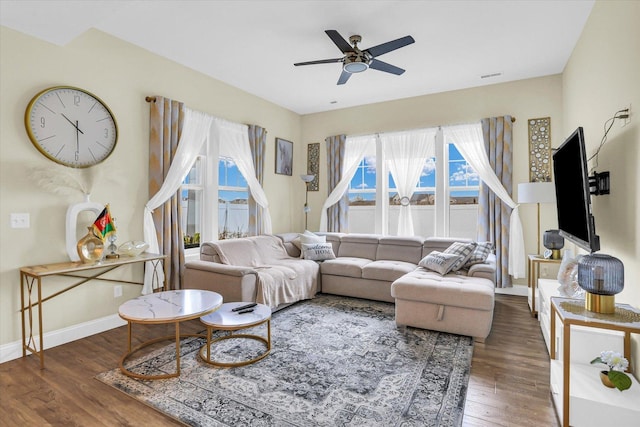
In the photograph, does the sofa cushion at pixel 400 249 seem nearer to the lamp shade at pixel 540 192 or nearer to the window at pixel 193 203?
the lamp shade at pixel 540 192

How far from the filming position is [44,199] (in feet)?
9.47

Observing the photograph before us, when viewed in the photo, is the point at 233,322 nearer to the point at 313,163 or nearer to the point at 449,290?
the point at 449,290

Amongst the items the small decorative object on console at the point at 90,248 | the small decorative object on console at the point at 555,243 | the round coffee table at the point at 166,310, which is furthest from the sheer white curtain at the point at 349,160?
the small decorative object on console at the point at 90,248

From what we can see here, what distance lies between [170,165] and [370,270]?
2756 mm

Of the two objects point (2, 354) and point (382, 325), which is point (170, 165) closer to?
point (2, 354)

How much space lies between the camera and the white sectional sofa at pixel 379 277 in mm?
3102

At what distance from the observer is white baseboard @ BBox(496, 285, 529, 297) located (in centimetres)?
457

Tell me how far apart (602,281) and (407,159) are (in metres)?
3.68

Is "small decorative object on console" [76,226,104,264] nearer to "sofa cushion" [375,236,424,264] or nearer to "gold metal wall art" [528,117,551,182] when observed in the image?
"sofa cushion" [375,236,424,264]

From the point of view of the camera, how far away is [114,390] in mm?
2178

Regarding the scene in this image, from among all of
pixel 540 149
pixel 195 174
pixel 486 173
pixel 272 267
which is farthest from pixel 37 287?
pixel 540 149

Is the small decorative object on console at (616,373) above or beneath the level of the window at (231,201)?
beneath

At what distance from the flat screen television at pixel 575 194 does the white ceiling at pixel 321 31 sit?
4.69 ft

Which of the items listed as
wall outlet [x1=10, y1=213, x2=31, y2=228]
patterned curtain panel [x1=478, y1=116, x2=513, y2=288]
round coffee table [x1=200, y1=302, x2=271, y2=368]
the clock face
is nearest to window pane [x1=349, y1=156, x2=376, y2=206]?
patterned curtain panel [x1=478, y1=116, x2=513, y2=288]
